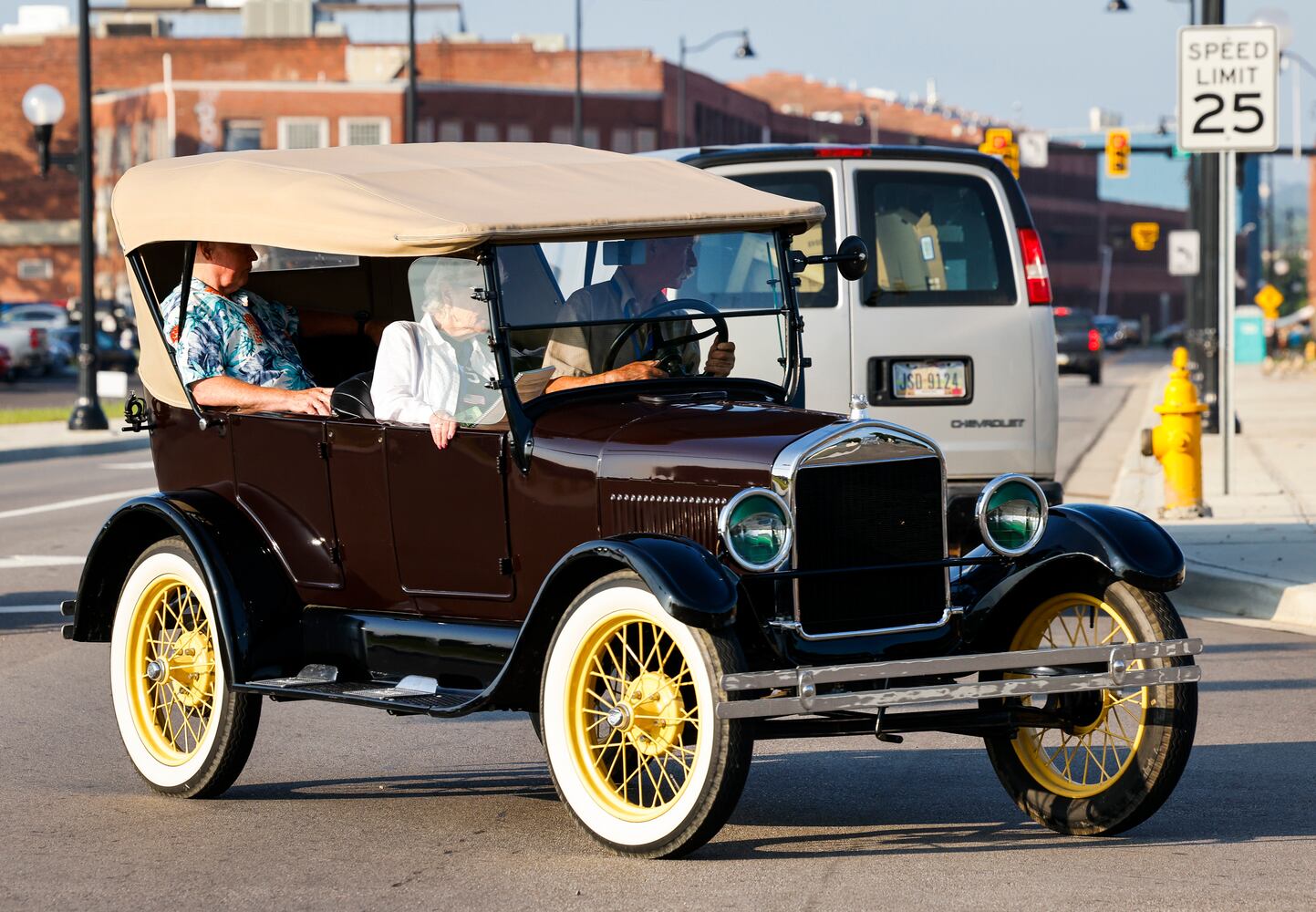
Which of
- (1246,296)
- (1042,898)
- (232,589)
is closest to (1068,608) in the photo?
(1042,898)

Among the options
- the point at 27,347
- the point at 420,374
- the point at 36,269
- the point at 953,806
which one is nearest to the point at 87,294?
the point at 420,374

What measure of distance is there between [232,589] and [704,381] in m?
1.65

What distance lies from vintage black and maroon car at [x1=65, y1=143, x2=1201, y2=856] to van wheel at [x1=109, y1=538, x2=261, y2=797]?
13 millimetres

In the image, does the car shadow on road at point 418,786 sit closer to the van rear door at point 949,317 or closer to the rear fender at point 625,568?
the rear fender at point 625,568

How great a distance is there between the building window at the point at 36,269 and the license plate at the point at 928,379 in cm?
7919

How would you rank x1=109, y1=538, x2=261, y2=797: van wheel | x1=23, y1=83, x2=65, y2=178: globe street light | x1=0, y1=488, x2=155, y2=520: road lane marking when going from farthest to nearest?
x1=23, y1=83, x2=65, y2=178: globe street light, x1=0, y1=488, x2=155, y2=520: road lane marking, x1=109, y1=538, x2=261, y2=797: van wheel

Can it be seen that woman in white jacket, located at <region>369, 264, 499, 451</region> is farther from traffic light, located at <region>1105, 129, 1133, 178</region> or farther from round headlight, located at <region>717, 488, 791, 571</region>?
traffic light, located at <region>1105, 129, 1133, 178</region>

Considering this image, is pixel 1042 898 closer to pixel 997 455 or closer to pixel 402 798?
pixel 402 798

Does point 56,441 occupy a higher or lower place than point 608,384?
lower

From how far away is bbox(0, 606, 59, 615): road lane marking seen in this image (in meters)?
11.4

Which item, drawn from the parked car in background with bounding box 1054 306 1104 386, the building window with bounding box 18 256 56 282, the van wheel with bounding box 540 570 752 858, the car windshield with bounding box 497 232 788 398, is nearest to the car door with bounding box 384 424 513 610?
the car windshield with bounding box 497 232 788 398

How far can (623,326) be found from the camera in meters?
6.58

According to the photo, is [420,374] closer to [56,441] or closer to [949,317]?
[949,317]

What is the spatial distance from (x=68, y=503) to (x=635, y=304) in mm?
12788
